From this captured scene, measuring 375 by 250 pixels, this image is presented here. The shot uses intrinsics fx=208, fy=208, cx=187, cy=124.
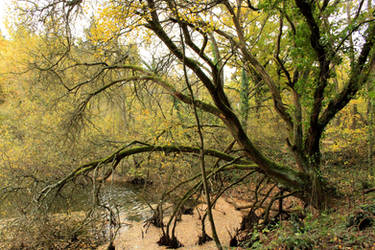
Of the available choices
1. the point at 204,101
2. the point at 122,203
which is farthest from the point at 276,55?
the point at 122,203

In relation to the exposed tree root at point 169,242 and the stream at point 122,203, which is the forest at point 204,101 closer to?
the exposed tree root at point 169,242

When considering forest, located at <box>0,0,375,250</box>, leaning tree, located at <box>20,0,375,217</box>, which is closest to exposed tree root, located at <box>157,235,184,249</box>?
forest, located at <box>0,0,375,250</box>

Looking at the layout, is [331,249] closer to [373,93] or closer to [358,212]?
[358,212]

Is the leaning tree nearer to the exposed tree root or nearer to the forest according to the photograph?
the forest

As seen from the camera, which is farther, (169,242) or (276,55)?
(169,242)

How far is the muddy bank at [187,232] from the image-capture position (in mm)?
6125

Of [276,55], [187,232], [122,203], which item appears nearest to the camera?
[276,55]

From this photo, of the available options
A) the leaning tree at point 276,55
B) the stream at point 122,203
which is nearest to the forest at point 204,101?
the leaning tree at point 276,55

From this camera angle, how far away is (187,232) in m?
6.88

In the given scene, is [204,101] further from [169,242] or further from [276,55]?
[169,242]

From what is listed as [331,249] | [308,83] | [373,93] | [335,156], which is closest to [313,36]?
[308,83]

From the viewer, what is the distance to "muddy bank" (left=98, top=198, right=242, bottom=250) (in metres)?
6.12

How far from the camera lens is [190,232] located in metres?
6.86

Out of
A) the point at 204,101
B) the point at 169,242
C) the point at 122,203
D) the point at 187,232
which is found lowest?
the point at 122,203
